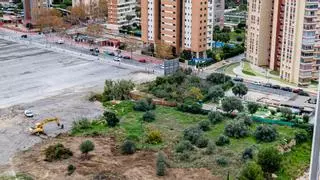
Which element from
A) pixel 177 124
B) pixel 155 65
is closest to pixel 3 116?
pixel 177 124

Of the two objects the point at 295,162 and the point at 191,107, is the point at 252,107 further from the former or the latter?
the point at 295,162

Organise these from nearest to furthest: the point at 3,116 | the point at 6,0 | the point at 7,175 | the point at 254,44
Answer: the point at 7,175, the point at 3,116, the point at 254,44, the point at 6,0

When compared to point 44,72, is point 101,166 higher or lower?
lower

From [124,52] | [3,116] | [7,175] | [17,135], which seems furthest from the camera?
[124,52]

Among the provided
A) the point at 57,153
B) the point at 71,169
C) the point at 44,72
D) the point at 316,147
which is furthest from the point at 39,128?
the point at 316,147

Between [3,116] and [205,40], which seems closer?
[3,116]

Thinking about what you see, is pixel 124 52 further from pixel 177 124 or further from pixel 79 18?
pixel 177 124
